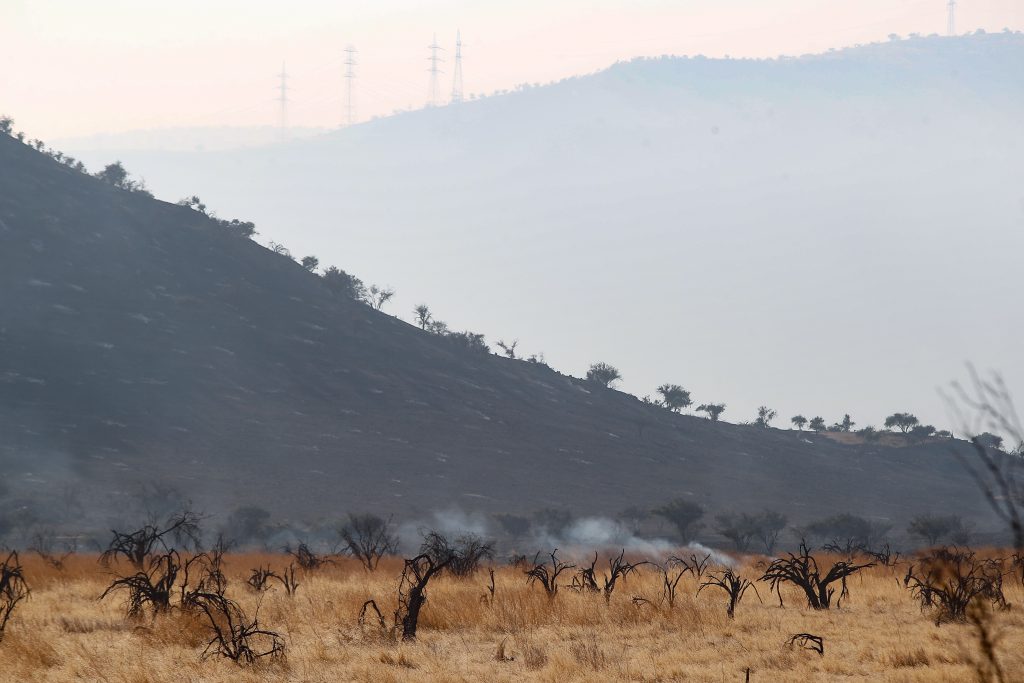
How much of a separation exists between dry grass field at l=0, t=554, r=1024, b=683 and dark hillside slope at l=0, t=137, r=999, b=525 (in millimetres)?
51776

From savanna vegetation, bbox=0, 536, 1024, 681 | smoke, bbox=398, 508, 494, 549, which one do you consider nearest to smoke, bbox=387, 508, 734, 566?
smoke, bbox=398, 508, 494, 549

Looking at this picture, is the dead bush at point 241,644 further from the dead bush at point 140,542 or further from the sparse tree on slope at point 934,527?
the sparse tree on slope at point 934,527

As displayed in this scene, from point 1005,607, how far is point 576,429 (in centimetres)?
8735

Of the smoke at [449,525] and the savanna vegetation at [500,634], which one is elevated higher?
the savanna vegetation at [500,634]

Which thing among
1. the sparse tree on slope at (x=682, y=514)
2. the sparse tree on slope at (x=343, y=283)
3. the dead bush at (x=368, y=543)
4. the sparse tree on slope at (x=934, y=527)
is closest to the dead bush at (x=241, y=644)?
the dead bush at (x=368, y=543)

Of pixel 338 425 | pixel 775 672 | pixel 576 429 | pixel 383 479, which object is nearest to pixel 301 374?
pixel 338 425

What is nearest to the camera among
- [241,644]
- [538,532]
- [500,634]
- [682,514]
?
[241,644]

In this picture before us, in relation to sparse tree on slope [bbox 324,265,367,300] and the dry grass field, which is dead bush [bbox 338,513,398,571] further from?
sparse tree on slope [bbox 324,265,367,300]

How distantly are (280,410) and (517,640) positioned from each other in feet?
259

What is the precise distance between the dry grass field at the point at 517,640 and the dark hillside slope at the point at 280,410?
170ft

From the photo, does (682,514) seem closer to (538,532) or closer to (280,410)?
(538,532)

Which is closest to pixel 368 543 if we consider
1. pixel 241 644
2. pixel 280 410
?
pixel 241 644

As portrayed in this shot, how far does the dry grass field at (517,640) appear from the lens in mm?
10195

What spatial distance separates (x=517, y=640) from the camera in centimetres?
1252
